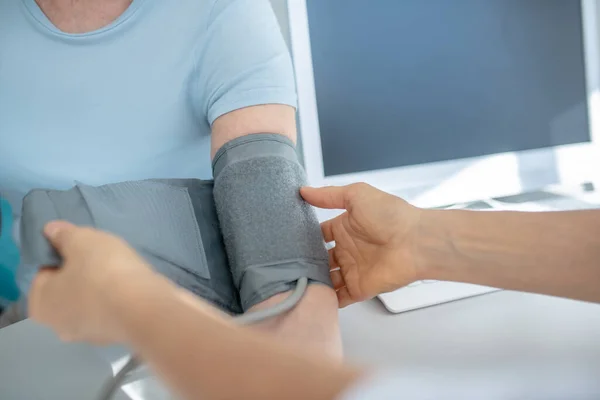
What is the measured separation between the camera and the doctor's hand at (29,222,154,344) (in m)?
0.36

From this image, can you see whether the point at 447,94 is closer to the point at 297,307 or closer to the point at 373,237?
the point at 373,237

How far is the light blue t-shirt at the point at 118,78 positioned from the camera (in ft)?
2.56

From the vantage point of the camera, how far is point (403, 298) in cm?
85

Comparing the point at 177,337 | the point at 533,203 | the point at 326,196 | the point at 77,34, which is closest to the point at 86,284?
the point at 177,337

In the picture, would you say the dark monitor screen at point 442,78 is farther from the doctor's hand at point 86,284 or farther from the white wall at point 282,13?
the doctor's hand at point 86,284

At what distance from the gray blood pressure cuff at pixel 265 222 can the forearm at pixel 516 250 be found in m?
0.16

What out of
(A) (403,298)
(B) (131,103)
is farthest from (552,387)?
(B) (131,103)

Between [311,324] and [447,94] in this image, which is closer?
[311,324]

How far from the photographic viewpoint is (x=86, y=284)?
383 millimetres

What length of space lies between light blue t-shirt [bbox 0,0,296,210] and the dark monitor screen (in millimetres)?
194

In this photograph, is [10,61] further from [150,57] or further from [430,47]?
[430,47]

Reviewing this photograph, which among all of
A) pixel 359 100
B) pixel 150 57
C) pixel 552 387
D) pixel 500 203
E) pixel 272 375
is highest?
pixel 150 57

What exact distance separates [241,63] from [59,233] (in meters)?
0.40

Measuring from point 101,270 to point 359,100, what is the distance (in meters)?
0.69
